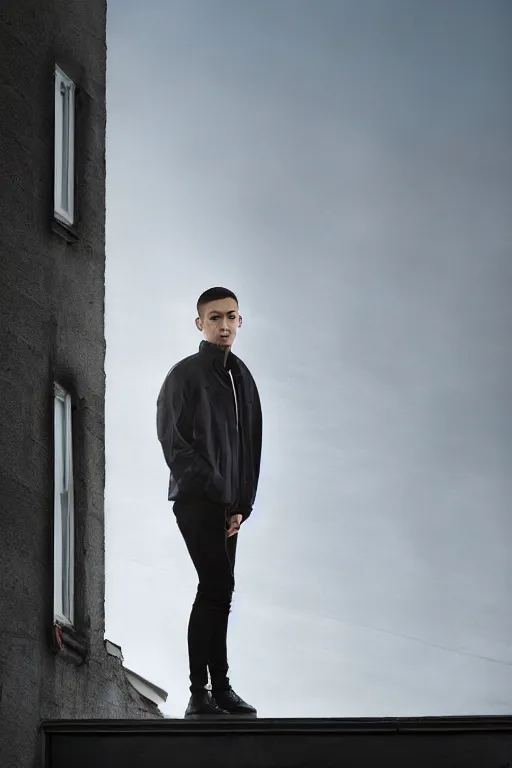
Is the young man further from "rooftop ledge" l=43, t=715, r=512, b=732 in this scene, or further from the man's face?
"rooftop ledge" l=43, t=715, r=512, b=732

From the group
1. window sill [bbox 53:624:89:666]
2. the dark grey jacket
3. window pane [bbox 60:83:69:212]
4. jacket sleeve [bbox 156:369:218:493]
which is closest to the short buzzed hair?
the dark grey jacket

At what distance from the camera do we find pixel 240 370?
959 cm

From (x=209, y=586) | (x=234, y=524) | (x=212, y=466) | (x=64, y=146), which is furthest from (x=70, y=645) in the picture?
(x=64, y=146)

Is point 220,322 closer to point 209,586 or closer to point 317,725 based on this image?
point 209,586

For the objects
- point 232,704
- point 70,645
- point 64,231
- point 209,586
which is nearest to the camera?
point 232,704

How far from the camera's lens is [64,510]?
33.2ft

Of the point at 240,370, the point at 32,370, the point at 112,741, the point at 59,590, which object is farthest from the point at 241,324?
the point at 112,741

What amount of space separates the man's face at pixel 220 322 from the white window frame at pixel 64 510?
3.52ft

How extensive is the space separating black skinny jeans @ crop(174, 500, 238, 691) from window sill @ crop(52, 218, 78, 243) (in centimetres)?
202

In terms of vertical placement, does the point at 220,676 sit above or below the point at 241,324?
below

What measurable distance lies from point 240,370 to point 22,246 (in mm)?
1458

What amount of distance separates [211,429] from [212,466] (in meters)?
0.22

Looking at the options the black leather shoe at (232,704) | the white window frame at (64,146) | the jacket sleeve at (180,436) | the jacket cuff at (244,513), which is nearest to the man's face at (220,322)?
the jacket sleeve at (180,436)

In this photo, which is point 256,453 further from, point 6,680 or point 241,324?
point 6,680
